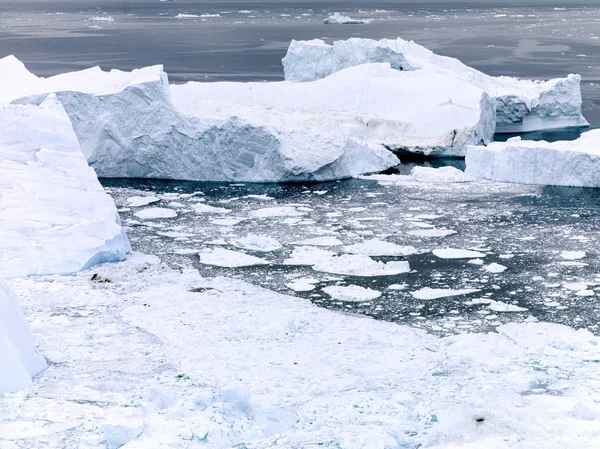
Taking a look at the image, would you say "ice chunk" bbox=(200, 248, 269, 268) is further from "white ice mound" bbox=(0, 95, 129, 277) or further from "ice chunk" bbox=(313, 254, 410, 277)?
"white ice mound" bbox=(0, 95, 129, 277)

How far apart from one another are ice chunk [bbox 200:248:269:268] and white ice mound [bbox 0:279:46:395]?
312 centimetres

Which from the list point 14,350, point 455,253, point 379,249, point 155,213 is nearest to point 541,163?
point 455,253

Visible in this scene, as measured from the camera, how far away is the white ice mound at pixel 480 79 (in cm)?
1870

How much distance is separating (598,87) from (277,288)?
61.9ft

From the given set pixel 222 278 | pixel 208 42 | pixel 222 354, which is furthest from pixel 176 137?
pixel 208 42

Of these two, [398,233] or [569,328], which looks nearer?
[569,328]

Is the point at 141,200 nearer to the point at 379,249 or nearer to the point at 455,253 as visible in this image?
the point at 379,249

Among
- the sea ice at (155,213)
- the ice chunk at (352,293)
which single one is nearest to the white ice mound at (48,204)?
the sea ice at (155,213)

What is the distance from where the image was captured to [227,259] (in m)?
9.08

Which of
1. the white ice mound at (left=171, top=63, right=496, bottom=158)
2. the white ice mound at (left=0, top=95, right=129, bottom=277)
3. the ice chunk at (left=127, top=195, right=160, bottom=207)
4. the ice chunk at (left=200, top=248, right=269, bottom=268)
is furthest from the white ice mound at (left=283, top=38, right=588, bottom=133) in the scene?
the ice chunk at (left=200, top=248, right=269, bottom=268)

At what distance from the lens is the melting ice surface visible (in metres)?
7.68

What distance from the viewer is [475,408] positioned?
501 cm

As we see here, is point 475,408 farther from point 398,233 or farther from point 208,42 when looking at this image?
point 208,42

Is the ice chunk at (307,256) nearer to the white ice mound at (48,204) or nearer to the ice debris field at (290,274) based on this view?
the ice debris field at (290,274)
